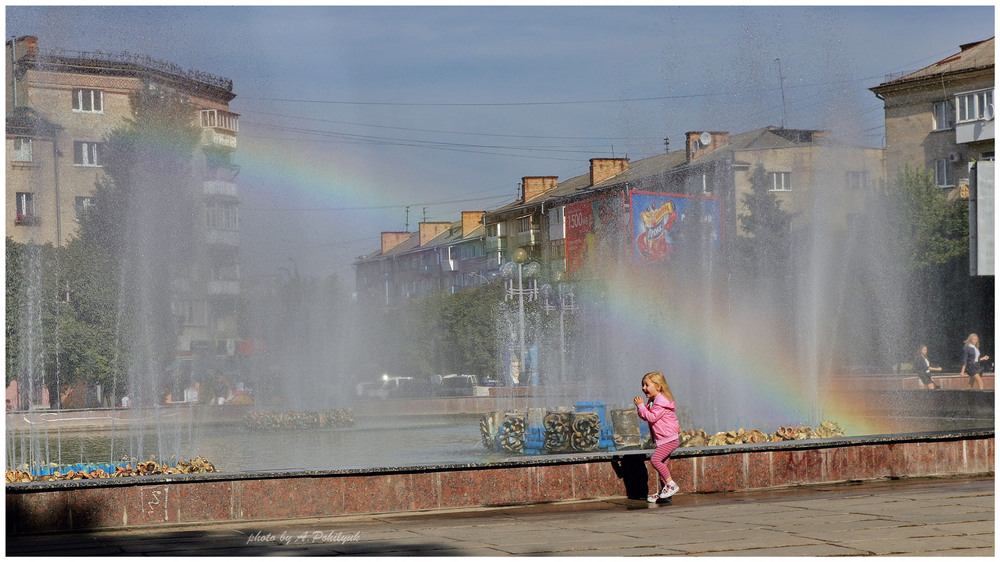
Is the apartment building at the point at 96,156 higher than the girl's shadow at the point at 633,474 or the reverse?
higher

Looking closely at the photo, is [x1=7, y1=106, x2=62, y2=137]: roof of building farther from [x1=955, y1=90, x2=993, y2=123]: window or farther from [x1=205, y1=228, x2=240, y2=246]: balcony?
[x1=955, y1=90, x2=993, y2=123]: window

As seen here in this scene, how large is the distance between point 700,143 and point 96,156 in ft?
72.5

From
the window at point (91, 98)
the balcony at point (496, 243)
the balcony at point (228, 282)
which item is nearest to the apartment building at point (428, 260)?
the balcony at point (496, 243)

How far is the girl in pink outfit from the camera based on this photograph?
9133mm

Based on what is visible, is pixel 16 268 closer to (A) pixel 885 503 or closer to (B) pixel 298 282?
(B) pixel 298 282

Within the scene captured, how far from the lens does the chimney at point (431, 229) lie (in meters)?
85.3

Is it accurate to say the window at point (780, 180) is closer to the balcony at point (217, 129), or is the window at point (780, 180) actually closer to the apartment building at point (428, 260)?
the apartment building at point (428, 260)

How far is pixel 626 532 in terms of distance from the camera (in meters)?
7.55

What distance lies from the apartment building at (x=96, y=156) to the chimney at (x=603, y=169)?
19.1 metres

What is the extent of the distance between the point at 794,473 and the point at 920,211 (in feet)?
116

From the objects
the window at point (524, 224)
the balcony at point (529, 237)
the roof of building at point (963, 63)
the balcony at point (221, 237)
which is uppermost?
the roof of building at point (963, 63)

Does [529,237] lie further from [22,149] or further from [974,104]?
[22,149]

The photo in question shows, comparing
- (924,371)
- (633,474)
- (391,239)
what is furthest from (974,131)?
(391,239)

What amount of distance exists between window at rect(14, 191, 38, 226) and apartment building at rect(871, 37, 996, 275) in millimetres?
33226
